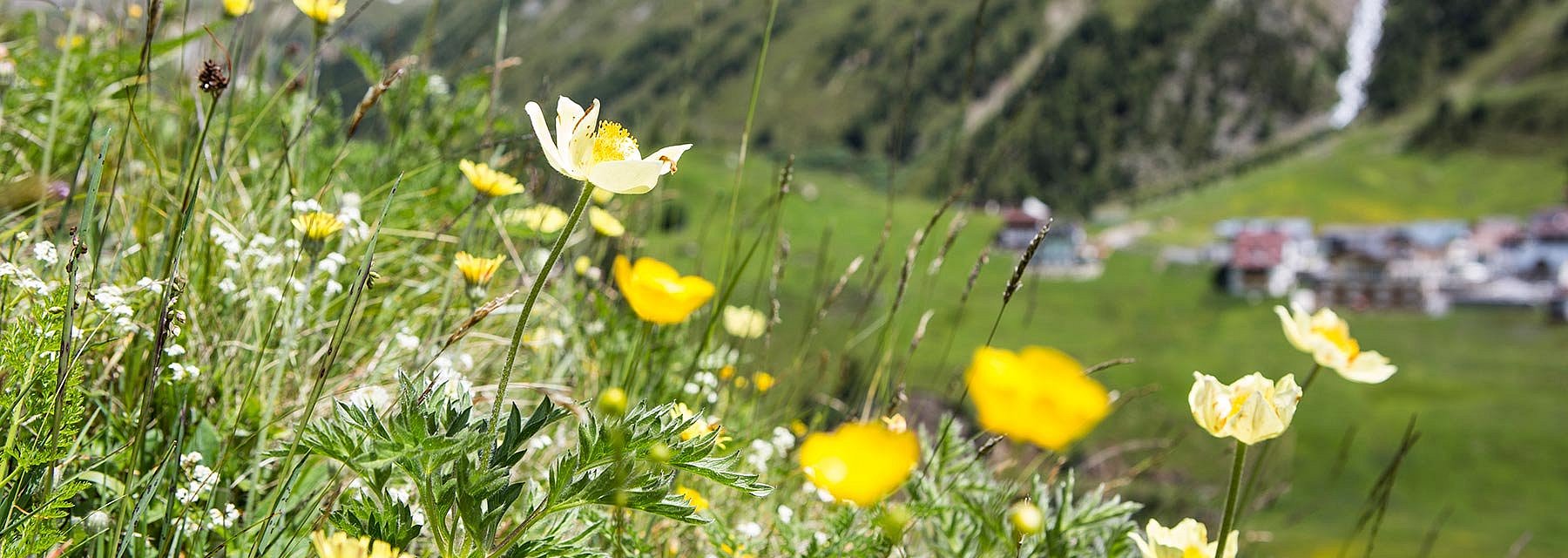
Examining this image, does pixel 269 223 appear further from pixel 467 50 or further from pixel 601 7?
pixel 601 7

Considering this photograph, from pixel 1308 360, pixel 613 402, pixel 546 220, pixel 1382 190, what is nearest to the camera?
pixel 613 402

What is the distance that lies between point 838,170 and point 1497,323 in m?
37.3

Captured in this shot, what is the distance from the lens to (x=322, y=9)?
154cm

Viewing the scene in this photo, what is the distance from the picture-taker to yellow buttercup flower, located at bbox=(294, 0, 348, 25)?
152 centimetres

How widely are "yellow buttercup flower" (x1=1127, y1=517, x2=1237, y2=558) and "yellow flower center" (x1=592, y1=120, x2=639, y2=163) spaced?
0.73 meters

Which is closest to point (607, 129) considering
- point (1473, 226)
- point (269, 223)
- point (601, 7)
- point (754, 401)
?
point (754, 401)

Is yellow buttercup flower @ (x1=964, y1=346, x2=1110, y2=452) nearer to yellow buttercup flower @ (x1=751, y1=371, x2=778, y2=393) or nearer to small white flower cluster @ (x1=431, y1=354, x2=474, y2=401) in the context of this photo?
small white flower cluster @ (x1=431, y1=354, x2=474, y2=401)

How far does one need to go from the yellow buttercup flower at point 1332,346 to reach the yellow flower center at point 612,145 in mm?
856

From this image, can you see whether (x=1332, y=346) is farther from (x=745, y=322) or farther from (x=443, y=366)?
(x=745, y=322)

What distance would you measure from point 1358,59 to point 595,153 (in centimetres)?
10773

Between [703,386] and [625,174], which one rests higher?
[703,386]

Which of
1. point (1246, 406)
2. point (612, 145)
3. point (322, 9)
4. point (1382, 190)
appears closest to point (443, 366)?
point (612, 145)

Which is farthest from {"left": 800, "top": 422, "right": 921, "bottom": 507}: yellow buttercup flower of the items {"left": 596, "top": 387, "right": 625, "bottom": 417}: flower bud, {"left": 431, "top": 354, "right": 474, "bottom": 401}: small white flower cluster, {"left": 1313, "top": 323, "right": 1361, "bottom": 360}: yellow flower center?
{"left": 1313, "top": 323, "right": 1361, "bottom": 360}: yellow flower center

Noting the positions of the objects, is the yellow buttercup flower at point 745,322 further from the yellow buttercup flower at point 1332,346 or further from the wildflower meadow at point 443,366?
the yellow buttercup flower at point 1332,346
